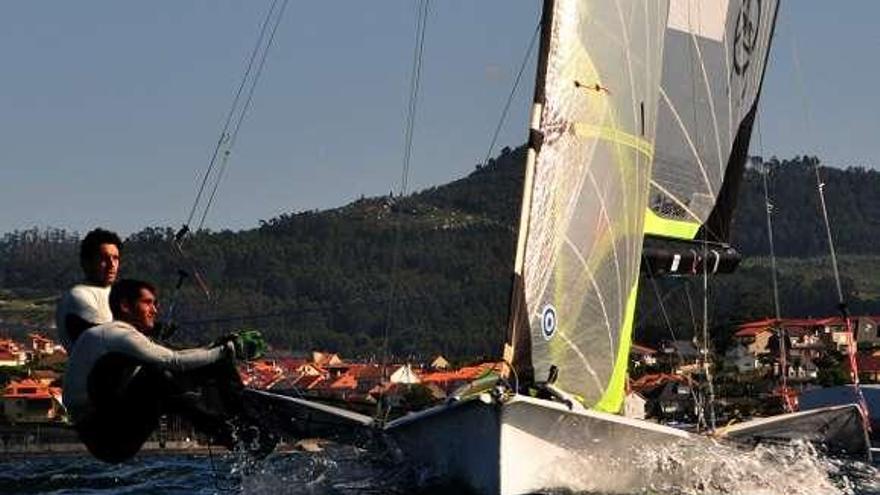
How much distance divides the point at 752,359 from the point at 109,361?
10725 cm

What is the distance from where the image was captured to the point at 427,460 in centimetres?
1582

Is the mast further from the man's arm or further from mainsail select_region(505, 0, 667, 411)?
the man's arm

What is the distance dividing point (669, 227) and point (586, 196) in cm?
832

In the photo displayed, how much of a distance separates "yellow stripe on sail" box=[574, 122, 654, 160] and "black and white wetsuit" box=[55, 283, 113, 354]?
24.9 ft

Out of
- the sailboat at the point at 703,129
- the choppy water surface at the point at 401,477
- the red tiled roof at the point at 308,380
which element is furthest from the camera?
the red tiled roof at the point at 308,380

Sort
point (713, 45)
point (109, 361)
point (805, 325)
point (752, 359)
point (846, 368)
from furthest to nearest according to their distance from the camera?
point (805, 325) → point (752, 359) → point (846, 368) → point (713, 45) → point (109, 361)

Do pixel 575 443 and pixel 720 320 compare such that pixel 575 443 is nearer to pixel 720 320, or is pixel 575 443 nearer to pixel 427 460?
pixel 427 460

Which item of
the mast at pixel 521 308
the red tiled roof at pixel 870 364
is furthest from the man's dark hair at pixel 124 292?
the red tiled roof at pixel 870 364

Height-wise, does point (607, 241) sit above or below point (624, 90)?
below

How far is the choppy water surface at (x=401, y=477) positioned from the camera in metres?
16.2

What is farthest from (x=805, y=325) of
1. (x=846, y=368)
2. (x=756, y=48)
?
(x=756, y=48)

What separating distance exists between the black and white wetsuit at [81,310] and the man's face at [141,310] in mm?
208

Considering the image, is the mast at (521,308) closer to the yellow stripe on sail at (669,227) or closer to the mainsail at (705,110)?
the yellow stripe on sail at (669,227)


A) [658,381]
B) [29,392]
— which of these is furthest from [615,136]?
[29,392]
